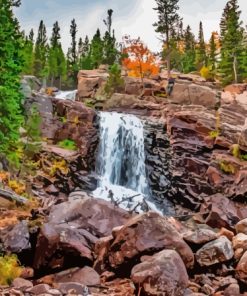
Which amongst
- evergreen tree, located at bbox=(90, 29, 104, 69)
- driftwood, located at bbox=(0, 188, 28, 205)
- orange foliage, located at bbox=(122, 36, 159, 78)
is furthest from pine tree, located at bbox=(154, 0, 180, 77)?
driftwood, located at bbox=(0, 188, 28, 205)

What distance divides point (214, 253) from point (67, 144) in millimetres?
22028

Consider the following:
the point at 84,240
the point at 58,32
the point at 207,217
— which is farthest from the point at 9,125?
the point at 58,32

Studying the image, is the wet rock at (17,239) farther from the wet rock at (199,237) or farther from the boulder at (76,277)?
the wet rock at (199,237)

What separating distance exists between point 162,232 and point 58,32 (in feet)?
284

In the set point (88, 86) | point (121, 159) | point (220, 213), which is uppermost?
point (88, 86)

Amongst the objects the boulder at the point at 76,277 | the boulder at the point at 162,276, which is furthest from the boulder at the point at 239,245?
the boulder at the point at 76,277

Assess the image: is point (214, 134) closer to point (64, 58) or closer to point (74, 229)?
point (74, 229)

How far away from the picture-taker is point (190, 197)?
98.5 ft

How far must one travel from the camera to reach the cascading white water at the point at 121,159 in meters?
29.4

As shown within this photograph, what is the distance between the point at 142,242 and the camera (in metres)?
12.0

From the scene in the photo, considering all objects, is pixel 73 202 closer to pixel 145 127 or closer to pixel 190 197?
pixel 190 197

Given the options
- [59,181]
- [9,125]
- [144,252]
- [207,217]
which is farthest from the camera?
[59,181]

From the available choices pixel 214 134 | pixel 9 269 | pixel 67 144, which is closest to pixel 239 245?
pixel 9 269

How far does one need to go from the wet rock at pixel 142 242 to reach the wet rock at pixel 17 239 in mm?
2808
